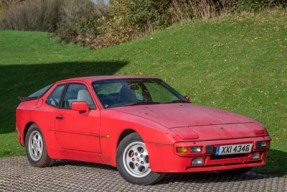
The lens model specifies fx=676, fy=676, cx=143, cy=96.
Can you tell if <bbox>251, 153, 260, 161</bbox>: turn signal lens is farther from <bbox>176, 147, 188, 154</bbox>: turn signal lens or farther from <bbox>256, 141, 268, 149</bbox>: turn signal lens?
<bbox>176, 147, 188, 154</bbox>: turn signal lens

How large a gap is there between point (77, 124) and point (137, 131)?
49.8 inches

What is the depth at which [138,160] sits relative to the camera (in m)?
8.02

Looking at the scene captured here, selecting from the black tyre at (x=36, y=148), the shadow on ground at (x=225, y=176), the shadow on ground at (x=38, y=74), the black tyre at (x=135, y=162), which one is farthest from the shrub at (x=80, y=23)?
the black tyre at (x=135, y=162)

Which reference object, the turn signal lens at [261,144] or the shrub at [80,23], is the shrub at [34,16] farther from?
the turn signal lens at [261,144]

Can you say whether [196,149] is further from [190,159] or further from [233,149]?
[233,149]

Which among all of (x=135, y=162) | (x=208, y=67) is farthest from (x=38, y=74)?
(x=135, y=162)

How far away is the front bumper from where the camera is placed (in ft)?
24.8

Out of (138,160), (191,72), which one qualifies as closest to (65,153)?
(138,160)

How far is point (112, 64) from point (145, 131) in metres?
15.1

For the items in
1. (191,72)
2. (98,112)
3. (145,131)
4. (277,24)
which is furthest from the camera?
(277,24)

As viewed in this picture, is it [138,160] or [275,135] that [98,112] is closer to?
[138,160]

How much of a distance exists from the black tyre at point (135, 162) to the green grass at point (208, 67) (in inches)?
82.8

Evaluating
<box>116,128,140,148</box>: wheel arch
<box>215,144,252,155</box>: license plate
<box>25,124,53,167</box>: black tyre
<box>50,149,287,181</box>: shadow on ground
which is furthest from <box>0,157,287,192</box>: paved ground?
<box>116,128,140,148</box>: wheel arch

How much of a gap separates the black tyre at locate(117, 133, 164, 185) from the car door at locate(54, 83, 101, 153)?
Answer: 20.0 inches
